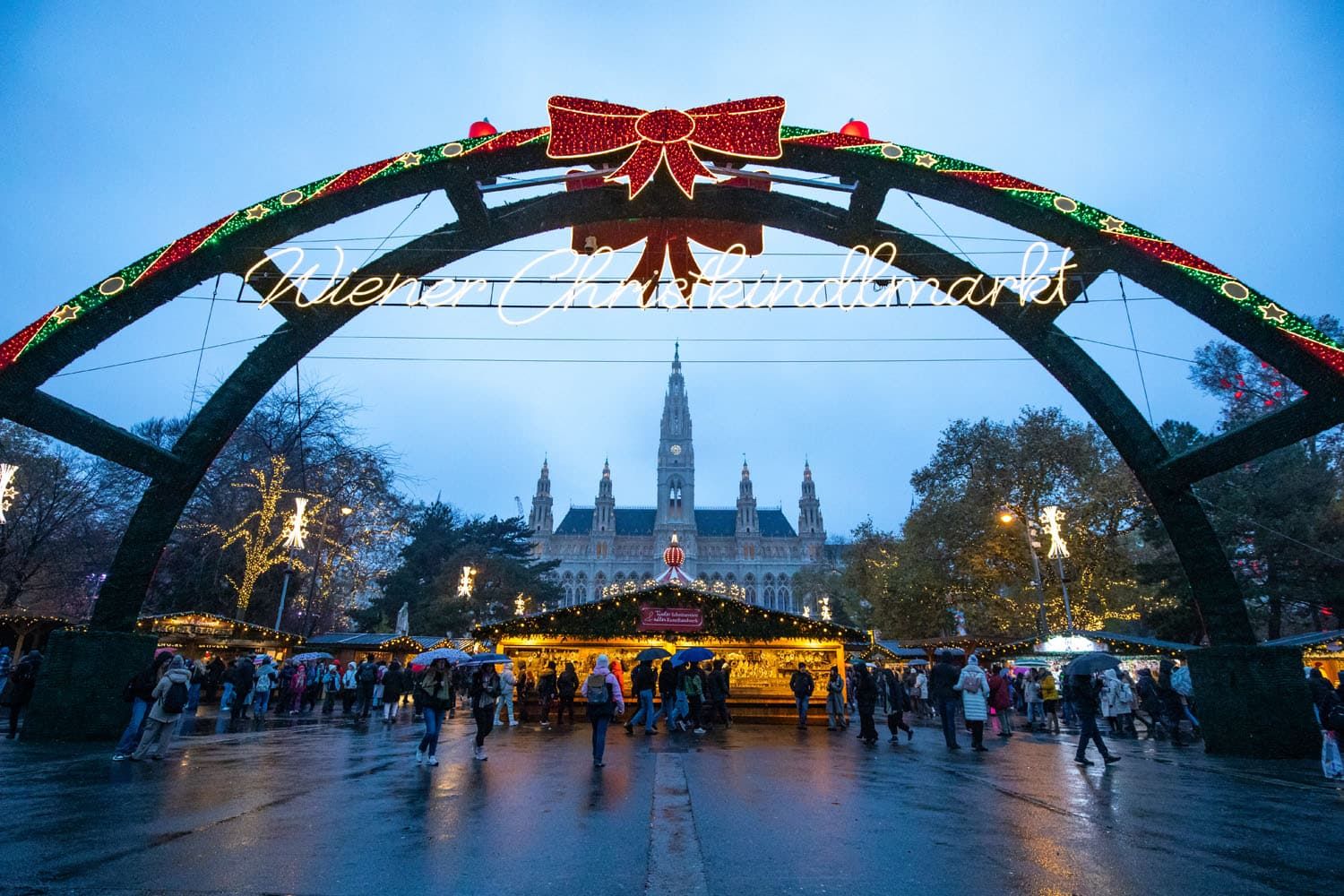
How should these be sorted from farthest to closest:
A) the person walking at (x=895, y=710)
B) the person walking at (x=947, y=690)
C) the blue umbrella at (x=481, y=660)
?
1. the person walking at (x=895, y=710)
2. the person walking at (x=947, y=690)
3. the blue umbrella at (x=481, y=660)

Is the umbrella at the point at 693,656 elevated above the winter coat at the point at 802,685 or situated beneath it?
elevated above

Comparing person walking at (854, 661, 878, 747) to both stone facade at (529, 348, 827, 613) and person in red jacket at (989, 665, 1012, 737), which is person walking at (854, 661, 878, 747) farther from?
stone facade at (529, 348, 827, 613)

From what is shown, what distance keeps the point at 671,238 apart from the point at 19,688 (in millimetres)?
13818

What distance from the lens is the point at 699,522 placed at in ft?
369

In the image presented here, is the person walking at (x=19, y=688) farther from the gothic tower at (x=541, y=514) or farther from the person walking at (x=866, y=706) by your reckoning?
the gothic tower at (x=541, y=514)

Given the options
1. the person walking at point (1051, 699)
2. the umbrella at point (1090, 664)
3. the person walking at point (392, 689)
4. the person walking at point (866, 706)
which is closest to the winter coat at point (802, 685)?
the person walking at point (866, 706)

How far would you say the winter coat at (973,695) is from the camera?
1142 centimetres

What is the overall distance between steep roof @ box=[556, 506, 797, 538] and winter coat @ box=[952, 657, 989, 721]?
95708mm

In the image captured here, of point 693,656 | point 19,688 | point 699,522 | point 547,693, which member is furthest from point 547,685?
point 699,522

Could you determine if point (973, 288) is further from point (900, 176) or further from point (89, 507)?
point (89, 507)

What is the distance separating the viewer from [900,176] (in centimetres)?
1034

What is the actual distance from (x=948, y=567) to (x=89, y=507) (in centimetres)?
3775

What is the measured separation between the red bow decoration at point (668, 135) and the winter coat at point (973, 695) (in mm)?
9124

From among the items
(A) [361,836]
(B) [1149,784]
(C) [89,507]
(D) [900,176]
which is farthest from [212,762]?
(C) [89,507]
